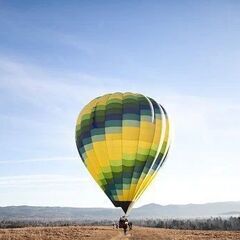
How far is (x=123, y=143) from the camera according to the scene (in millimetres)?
45438

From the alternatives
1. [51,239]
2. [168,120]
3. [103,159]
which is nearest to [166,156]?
[168,120]

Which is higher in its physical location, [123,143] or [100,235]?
[123,143]

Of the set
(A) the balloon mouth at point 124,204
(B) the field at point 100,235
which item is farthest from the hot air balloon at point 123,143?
(B) the field at point 100,235

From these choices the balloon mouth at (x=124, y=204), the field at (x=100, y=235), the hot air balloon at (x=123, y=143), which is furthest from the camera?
the field at (x=100, y=235)

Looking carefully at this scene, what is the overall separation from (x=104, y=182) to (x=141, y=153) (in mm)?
4540

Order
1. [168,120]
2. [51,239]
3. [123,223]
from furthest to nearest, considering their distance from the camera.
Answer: [51,239] < [168,120] < [123,223]

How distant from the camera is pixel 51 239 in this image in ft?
169

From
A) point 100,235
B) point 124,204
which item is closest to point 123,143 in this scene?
point 124,204

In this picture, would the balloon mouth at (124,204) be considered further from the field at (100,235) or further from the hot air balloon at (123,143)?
the field at (100,235)

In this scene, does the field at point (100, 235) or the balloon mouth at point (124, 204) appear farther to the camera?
the field at point (100, 235)

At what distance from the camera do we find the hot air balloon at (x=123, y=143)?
4475 cm

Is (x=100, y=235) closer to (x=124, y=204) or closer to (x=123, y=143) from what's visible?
(x=124, y=204)

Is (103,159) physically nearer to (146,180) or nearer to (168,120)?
(146,180)

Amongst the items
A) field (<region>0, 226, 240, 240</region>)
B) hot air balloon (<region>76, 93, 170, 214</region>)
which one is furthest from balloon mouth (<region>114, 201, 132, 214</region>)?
field (<region>0, 226, 240, 240</region>)
